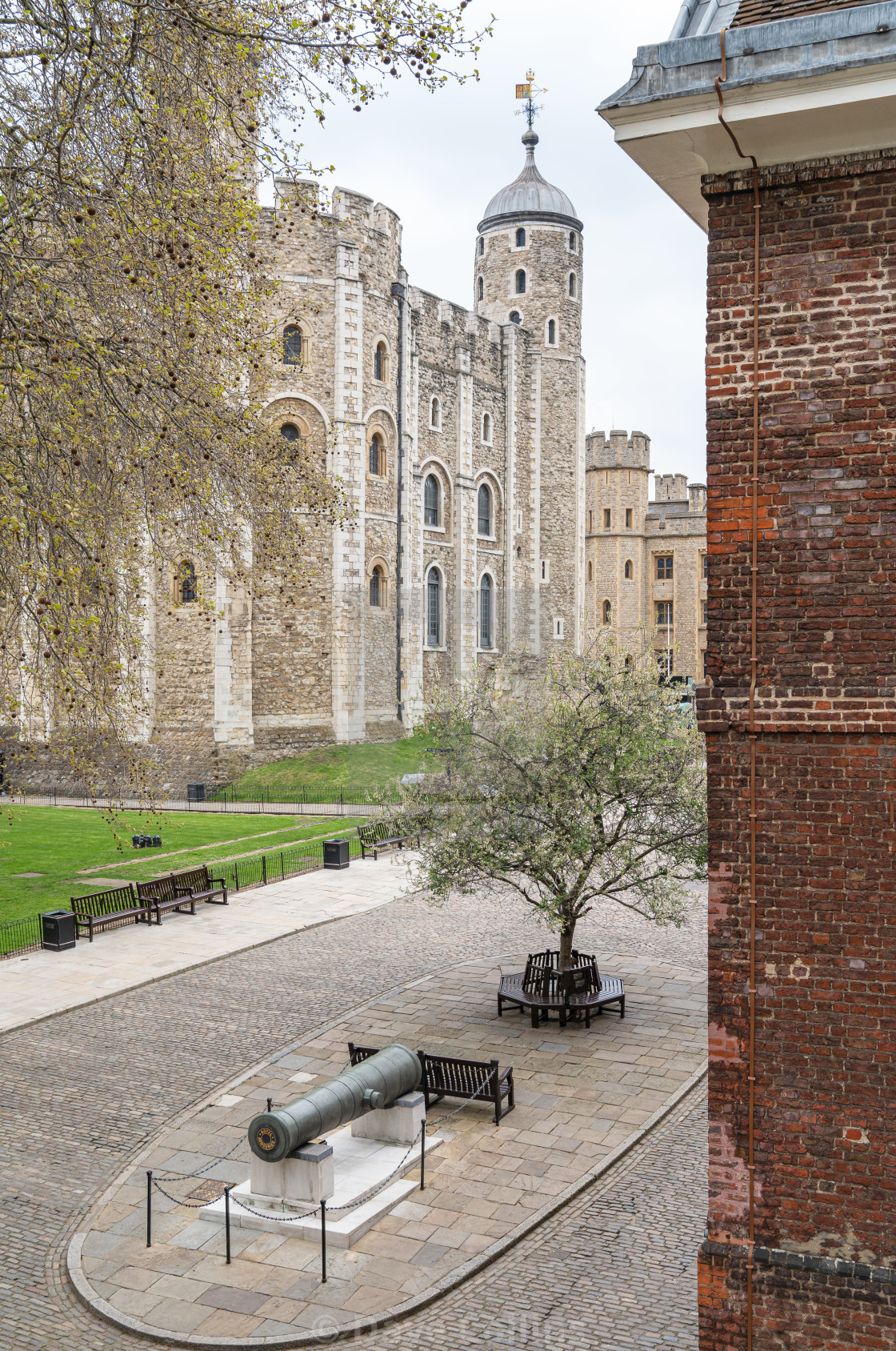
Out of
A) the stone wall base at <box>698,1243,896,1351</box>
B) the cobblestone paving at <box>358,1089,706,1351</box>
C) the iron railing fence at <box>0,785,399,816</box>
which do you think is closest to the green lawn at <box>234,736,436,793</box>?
the iron railing fence at <box>0,785,399,816</box>

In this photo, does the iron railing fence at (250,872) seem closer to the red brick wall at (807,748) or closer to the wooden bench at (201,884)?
the wooden bench at (201,884)

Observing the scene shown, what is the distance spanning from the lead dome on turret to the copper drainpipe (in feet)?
156

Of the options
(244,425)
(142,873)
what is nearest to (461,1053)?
(244,425)

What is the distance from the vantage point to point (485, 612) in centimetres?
4594

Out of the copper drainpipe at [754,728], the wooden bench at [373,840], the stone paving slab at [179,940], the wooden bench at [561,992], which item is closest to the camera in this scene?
the copper drainpipe at [754,728]

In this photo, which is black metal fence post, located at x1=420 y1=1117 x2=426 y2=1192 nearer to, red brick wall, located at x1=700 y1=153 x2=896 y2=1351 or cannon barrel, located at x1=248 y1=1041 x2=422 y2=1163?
cannon barrel, located at x1=248 y1=1041 x2=422 y2=1163

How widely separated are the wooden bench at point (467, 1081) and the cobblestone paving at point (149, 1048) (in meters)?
2.26

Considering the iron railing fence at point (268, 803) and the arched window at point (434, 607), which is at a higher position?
the arched window at point (434, 607)

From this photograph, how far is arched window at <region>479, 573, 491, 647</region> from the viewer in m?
45.6

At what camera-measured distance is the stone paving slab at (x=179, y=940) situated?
14.0 meters

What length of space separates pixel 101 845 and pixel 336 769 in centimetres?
962

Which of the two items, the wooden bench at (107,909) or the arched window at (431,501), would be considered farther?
the arched window at (431,501)

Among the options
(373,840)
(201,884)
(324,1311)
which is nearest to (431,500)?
(373,840)

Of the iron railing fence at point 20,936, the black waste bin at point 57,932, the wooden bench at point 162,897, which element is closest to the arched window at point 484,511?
the wooden bench at point 162,897
